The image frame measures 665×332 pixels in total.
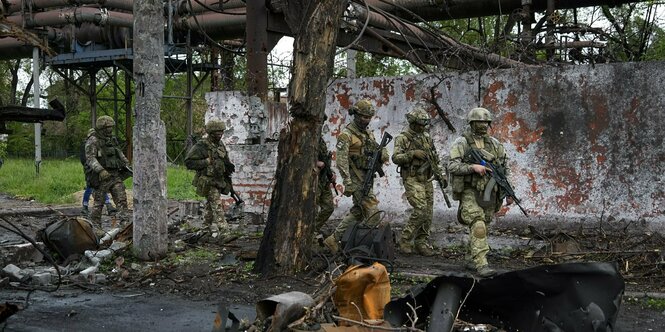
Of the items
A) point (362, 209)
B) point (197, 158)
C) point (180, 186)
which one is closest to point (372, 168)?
point (362, 209)

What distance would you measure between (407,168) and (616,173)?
8.34 ft

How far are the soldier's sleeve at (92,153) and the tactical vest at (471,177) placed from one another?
17.8 feet

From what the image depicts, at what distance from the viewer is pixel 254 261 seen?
6973 mm

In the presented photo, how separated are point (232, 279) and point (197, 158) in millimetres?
3083

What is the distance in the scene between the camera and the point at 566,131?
27.9 feet

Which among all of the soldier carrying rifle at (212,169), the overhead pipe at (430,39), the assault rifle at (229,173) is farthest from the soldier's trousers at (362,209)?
the overhead pipe at (430,39)

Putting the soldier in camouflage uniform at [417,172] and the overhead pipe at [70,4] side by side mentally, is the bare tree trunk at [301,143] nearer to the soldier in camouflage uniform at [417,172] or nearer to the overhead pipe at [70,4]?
the soldier in camouflage uniform at [417,172]

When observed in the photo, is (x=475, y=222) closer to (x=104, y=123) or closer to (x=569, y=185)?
(x=569, y=185)

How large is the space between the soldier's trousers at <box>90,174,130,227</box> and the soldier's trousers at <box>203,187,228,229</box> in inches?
61.0

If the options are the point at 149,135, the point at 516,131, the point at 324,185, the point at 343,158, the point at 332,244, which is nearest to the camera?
the point at 149,135

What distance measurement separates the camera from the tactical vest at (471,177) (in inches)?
266

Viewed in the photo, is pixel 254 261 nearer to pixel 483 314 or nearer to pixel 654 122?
pixel 483 314

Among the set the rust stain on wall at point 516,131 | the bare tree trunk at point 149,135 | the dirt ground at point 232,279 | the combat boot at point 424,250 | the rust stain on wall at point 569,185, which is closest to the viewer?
the dirt ground at point 232,279

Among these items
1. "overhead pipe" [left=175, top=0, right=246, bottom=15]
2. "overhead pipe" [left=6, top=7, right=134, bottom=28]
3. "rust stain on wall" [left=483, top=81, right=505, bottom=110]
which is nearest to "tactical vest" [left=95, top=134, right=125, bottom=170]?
"overhead pipe" [left=175, top=0, right=246, bottom=15]
